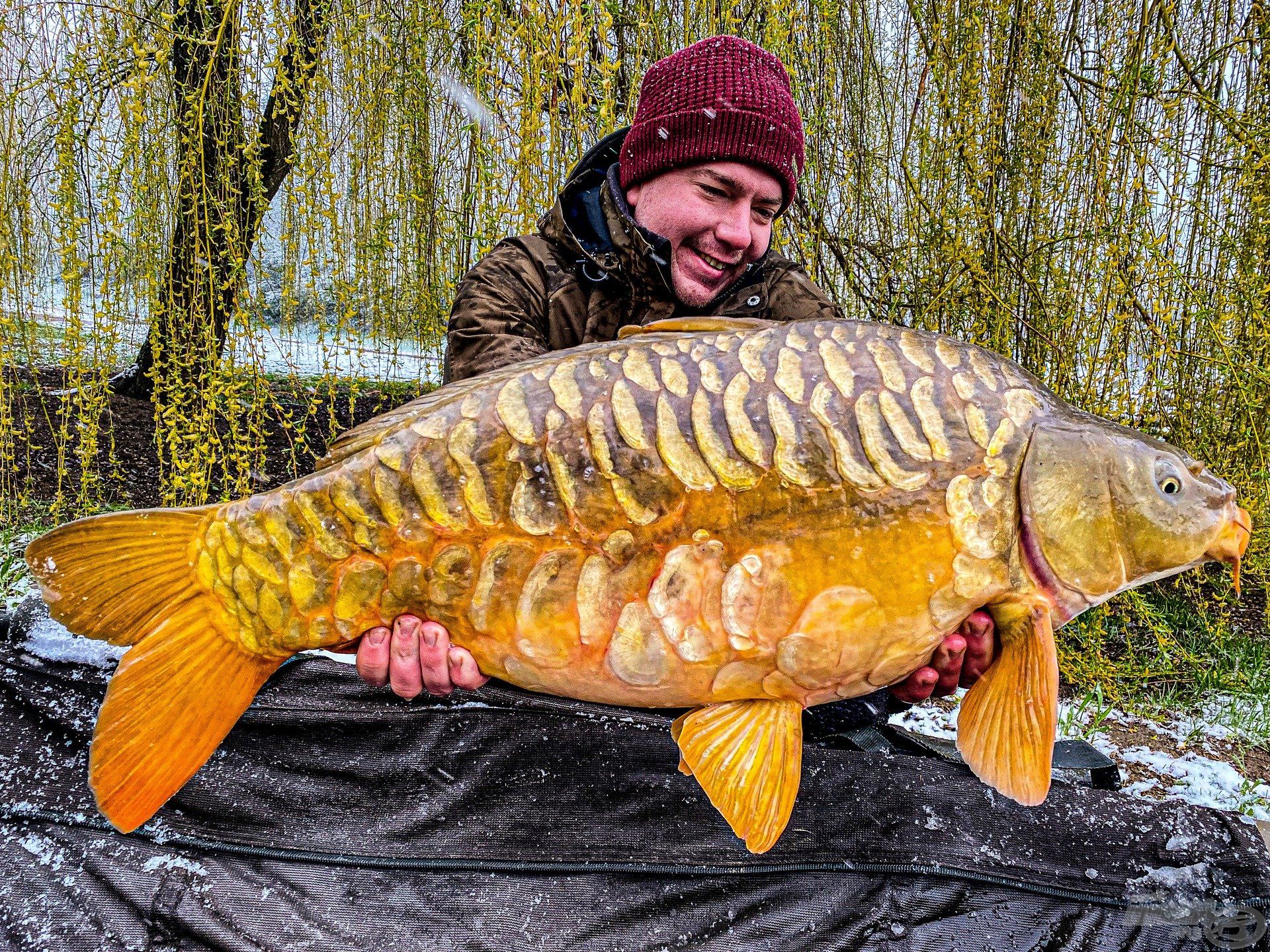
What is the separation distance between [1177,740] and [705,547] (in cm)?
166

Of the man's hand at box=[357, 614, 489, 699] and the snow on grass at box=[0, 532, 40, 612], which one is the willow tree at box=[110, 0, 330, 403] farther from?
the man's hand at box=[357, 614, 489, 699]

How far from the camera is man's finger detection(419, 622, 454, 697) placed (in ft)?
3.19

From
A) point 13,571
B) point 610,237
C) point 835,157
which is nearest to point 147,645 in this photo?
point 610,237

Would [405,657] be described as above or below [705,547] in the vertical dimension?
below

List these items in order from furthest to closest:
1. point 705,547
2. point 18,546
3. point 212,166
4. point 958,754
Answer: point 212,166
point 18,546
point 958,754
point 705,547

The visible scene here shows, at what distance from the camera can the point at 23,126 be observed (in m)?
2.65

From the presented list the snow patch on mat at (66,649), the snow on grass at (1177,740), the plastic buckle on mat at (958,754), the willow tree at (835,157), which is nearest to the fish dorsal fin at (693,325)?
the plastic buckle on mat at (958,754)

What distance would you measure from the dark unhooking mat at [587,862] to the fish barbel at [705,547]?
0.34 m

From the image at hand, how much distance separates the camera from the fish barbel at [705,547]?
915 millimetres

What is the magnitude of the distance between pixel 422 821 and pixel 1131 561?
0.94 m

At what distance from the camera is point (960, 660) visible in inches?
40.3

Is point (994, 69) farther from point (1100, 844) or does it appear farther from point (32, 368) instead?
point (32, 368)

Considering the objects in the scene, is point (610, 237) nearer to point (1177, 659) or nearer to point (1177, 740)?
point (1177, 740)

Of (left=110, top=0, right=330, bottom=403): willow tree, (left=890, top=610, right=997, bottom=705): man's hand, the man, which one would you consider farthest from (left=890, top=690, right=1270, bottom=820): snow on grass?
(left=110, top=0, right=330, bottom=403): willow tree
